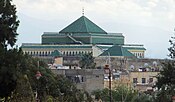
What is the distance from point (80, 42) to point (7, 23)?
9735 cm

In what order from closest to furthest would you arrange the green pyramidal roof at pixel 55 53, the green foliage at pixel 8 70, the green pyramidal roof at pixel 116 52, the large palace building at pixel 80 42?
the green foliage at pixel 8 70
the green pyramidal roof at pixel 116 52
the green pyramidal roof at pixel 55 53
the large palace building at pixel 80 42

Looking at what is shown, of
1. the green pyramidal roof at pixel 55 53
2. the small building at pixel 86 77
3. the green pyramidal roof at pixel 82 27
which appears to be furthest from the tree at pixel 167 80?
the green pyramidal roof at pixel 82 27

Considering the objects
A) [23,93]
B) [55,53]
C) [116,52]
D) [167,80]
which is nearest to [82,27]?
[55,53]

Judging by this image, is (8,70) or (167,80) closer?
(8,70)

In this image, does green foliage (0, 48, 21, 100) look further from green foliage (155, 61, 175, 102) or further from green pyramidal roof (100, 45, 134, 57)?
green pyramidal roof (100, 45, 134, 57)

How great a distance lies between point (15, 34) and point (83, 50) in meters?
92.1

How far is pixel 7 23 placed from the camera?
31.2m

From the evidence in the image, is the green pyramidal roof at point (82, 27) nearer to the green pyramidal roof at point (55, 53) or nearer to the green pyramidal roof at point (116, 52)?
the green pyramidal roof at point (55, 53)

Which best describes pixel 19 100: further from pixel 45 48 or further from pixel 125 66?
pixel 45 48

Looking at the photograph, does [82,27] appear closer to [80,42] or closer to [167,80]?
[80,42]

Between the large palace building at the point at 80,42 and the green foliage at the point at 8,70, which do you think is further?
the large palace building at the point at 80,42

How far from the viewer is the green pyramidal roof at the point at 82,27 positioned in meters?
132

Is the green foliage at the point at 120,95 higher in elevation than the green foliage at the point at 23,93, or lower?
lower

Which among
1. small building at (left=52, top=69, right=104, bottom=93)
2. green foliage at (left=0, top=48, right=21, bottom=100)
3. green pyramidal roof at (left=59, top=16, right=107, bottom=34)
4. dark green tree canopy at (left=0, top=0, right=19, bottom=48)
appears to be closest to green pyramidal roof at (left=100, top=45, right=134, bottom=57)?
green pyramidal roof at (left=59, top=16, right=107, bottom=34)
